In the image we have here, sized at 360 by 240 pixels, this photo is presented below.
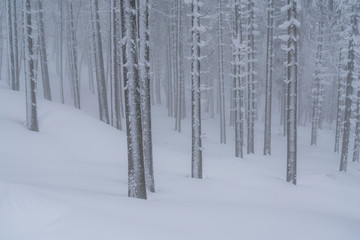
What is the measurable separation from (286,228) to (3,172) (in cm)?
875

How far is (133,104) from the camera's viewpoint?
801cm

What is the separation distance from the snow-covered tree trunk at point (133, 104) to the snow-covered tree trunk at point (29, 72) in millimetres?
7544

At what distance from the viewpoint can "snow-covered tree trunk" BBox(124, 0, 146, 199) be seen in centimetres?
777

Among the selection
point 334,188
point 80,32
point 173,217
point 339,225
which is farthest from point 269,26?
point 80,32

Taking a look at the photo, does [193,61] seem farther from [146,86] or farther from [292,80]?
[292,80]

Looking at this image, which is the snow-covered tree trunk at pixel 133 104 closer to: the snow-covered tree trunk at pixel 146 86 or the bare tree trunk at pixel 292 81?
the snow-covered tree trunk at pixel 146 86

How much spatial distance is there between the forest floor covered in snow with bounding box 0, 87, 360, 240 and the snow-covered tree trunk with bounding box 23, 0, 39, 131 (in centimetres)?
56

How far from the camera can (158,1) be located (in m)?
28.9

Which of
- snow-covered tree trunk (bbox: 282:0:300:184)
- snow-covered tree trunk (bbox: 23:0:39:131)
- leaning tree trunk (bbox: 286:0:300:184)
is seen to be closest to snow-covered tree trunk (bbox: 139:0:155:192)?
snow-covered tree trunk (bbox: 23:0:39:131)

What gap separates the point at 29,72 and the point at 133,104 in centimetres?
814

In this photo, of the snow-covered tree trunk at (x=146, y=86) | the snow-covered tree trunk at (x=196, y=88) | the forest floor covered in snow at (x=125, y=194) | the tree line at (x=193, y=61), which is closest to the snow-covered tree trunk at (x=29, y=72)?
the tree line at (x=193, y=61)

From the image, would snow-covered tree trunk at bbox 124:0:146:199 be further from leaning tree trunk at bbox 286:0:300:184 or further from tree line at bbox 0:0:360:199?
leaning tree trunk at bbox 286:0:300:184

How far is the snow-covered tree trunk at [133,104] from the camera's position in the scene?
306 inches

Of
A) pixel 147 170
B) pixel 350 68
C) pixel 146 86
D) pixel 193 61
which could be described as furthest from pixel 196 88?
pixel 350 68
